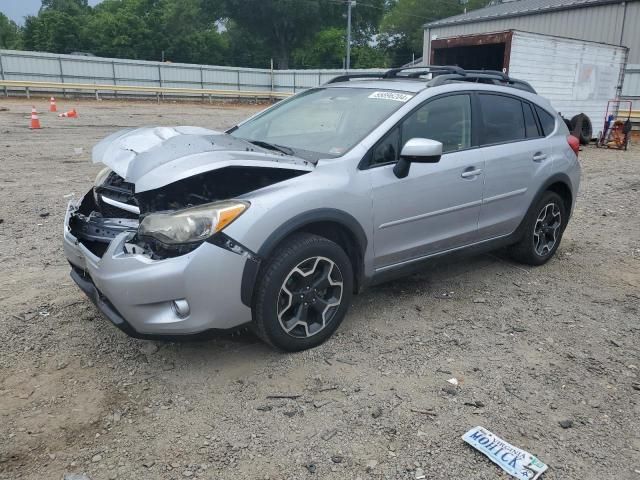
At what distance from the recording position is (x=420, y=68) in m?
4.92

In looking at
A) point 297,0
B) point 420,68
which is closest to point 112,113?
point 420,68

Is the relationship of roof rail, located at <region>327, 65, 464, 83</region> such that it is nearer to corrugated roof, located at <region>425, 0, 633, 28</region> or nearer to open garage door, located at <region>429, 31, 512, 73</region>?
open garage door, located at <region>429, 31, 512, 73</region>

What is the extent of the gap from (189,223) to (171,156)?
493 millimetres

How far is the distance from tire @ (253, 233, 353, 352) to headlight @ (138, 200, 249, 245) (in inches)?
15.0

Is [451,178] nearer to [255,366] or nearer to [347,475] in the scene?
[255,366]

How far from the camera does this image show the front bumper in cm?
290

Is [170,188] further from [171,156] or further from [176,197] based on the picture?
[171,156]

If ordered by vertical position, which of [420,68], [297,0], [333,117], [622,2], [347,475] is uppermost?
[297,0]

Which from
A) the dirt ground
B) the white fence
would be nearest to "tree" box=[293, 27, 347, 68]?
the white fence

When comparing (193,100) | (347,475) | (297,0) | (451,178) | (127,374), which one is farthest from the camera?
(297,0)

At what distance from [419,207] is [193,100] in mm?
28844

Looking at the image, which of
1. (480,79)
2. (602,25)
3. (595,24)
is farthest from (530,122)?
(595,24)

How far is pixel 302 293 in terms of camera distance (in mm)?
3355

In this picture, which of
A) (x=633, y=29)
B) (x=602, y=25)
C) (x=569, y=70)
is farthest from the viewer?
(x=602, y=25)
